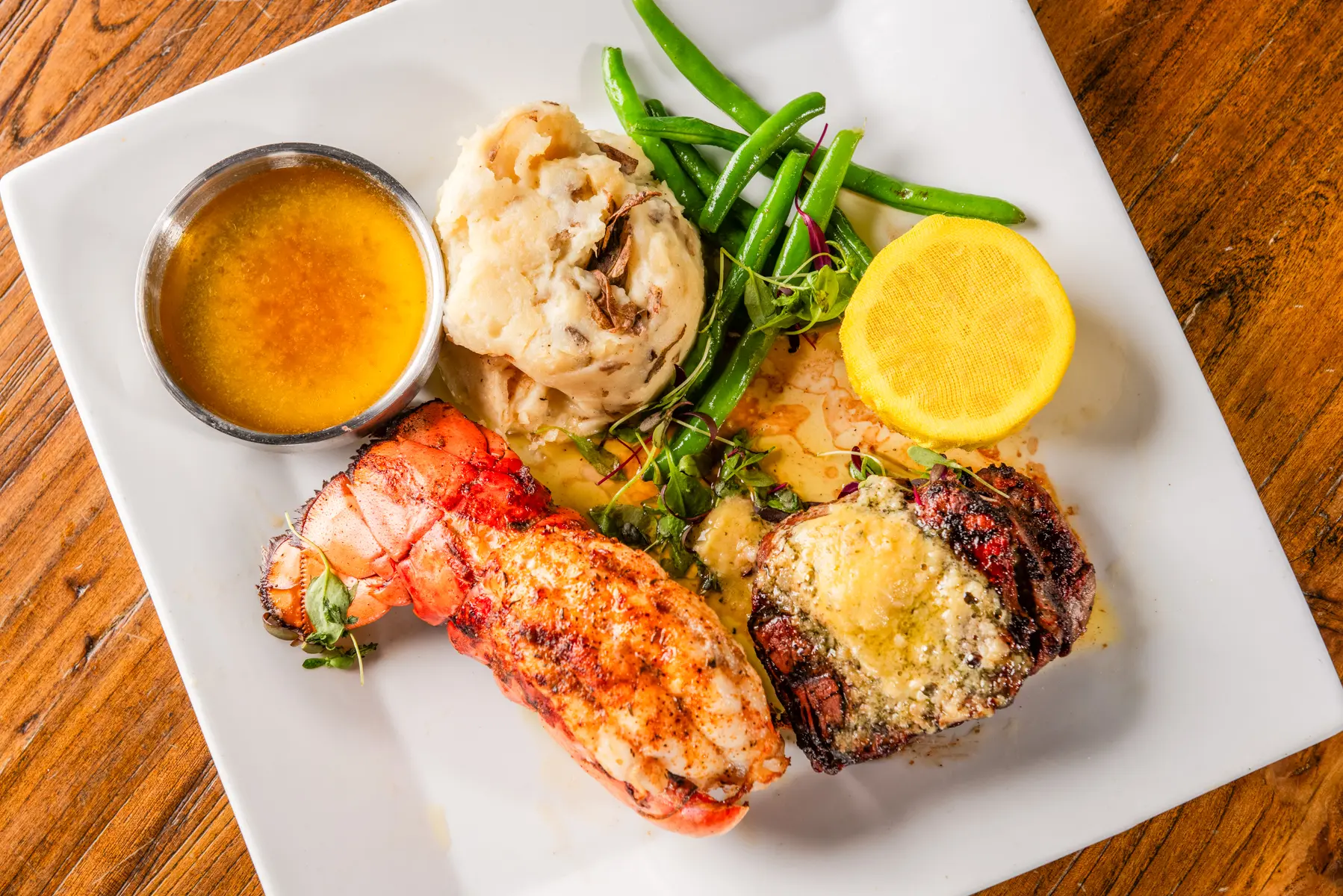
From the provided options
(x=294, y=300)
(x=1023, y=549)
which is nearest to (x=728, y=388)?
(x=1023, y=549)

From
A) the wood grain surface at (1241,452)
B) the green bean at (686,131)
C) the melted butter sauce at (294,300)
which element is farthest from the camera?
the wood grain surface at (1241,452)

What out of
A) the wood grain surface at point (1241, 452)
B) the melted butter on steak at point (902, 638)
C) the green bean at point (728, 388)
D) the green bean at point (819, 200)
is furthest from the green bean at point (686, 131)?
the melted butter on steak at point (902, 638)

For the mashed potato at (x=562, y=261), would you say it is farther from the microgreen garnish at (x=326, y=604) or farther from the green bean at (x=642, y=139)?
the microgreen garnish at (x=326, y=604)

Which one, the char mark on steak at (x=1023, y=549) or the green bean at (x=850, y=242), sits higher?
the green bean at (x=850, y=242)

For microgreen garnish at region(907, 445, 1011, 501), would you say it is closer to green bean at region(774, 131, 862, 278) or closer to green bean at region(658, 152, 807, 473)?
green bean at region(658, 152, 807, 473)

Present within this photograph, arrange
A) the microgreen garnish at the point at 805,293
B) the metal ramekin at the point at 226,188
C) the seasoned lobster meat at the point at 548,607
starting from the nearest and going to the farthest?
the seasoned lobster meat at the point at 548,607 → the metal ramekin at the point at 226,188 → the microgreen garnish at the point at 805,293

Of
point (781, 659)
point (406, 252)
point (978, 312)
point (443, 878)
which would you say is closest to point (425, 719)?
point (443, 878)

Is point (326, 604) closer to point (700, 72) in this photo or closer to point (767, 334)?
point (767, 334)
